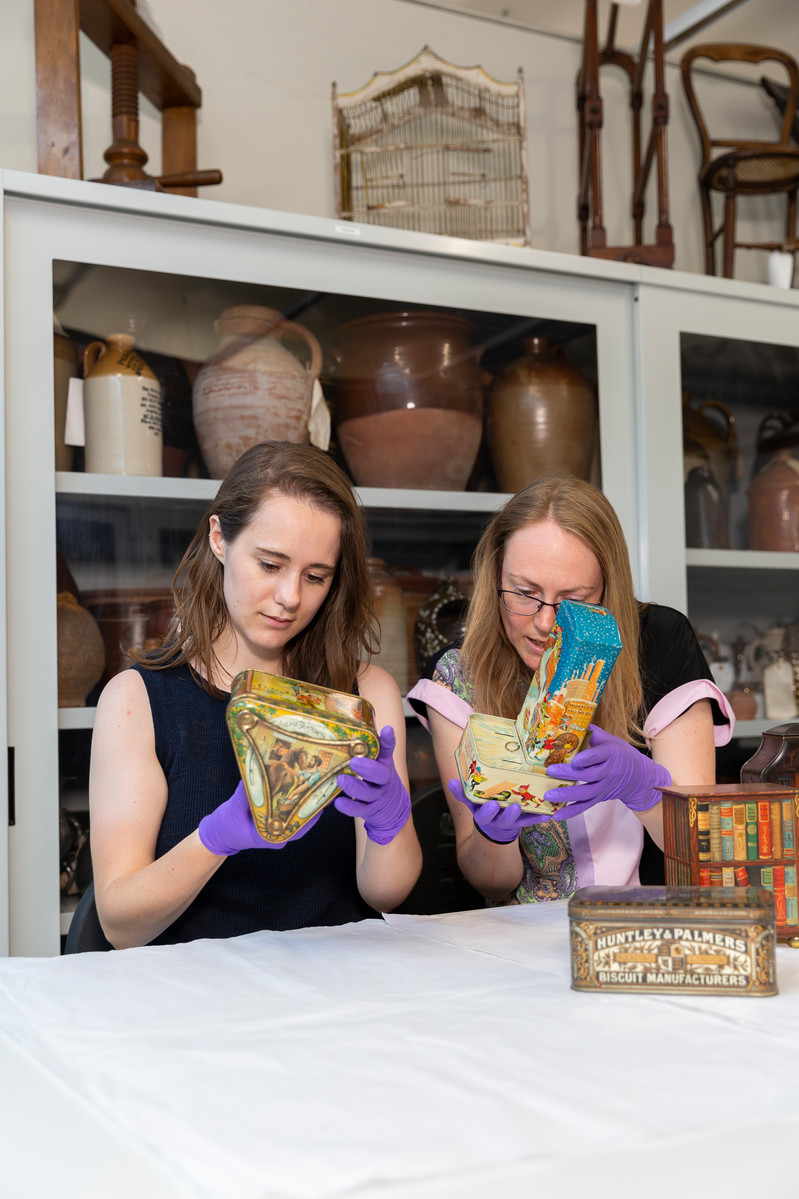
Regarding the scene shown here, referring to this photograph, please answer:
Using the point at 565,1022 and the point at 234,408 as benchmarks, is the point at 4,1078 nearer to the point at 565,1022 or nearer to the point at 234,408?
the point at 565,1022

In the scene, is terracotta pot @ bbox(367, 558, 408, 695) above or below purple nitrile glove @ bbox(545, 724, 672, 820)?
above

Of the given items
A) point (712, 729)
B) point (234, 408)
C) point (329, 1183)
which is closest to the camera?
point (329, 1183)

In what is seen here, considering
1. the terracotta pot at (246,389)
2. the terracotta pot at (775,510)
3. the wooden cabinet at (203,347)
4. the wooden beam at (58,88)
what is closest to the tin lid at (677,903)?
the wooden cabinet at (203,347)

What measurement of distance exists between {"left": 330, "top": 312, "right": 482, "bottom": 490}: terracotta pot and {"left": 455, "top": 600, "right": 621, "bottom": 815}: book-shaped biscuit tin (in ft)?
3.14

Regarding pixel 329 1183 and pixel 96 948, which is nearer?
pixel 329 1183

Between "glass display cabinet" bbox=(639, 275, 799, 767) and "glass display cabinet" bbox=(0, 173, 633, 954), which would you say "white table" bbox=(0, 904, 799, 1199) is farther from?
"glass display cabinet" bbox=(639, 275, 799, 767)

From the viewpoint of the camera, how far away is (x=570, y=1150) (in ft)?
1.70

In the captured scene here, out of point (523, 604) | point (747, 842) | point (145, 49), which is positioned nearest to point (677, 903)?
point (747, 842)

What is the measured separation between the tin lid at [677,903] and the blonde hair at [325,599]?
2.11ft

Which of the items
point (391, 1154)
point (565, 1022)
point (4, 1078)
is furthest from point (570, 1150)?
point (4, 1078)

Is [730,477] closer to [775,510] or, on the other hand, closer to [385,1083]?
[775,510]

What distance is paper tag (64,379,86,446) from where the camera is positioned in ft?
5.34

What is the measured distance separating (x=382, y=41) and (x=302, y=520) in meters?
1.57

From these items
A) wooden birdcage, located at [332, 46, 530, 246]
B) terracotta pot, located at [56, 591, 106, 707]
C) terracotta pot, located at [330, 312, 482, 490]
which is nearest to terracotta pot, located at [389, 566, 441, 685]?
terracotta pot, located at [330, 312, 482, 490]
